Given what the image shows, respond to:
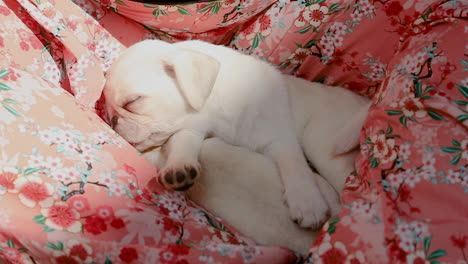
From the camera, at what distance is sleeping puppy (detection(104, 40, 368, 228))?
4.44ft

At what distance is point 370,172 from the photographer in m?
1.08

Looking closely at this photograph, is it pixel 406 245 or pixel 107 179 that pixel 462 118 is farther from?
pixel 107 179

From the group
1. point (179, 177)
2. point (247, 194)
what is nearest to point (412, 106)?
point (247, 194)

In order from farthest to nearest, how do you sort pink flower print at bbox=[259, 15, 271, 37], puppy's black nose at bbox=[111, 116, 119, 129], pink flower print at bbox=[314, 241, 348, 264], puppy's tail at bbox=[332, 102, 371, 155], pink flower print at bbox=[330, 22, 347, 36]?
1. pink flower print at bbox=[259, 15, 271, 37]
2. pink flower print at bbox=[330, 22, 347, 36]
3. puppy's black nose at bbox=[111, 116, 119, 129]
4. puppy's tail at bbox=[332, 102, 371, 155]
5. pink flower print at bbox=[314, 241, 348, 264]

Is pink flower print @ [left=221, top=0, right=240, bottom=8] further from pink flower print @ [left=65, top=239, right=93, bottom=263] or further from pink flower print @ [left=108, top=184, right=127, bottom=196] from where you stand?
pink flower print @ [left=65, top=239, right=93, bottom=263]

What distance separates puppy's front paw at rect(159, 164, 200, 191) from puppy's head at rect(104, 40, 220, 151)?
21cm

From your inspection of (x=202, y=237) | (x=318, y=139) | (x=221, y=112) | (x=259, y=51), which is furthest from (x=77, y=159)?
(x=259, y=51)

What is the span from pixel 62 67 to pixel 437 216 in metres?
1.28

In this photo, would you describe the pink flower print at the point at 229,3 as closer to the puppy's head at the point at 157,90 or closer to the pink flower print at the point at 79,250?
the puppy's head at the point at 157,90

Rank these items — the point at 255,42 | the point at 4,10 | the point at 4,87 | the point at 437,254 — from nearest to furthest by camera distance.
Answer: the point at 437,254
the point at 4,87
the point at 4,10
the point at 255,42

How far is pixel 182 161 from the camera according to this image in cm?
126

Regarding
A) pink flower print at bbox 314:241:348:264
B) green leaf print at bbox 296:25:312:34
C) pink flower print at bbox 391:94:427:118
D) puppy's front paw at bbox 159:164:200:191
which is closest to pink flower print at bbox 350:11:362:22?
green leaf print at bbox 296:25:312:34

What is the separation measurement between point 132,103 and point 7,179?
468 millimetres

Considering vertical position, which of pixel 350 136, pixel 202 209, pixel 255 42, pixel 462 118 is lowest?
pixel 202 209
